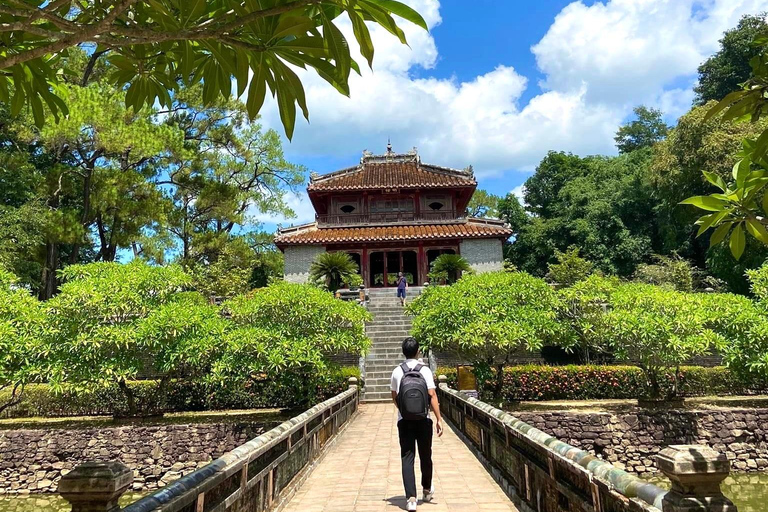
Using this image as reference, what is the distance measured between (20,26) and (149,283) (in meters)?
10.1

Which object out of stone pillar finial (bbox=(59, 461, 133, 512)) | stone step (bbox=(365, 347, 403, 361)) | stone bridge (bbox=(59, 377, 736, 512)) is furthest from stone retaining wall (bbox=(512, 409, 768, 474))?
stone pillar finial (bbox=(59, 461, 133, 512))

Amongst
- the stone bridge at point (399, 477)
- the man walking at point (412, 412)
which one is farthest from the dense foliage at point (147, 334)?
the man walking at point (412, 412)

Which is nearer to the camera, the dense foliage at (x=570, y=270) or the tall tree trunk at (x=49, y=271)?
the tall tree trunk at (x=49, y=271)

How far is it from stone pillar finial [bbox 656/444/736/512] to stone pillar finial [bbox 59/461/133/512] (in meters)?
2.35

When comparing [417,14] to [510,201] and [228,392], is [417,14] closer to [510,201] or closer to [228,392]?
[228,392]

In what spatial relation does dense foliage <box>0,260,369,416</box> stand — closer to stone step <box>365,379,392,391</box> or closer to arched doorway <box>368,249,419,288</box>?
stone step <box>365,379,392,391</box>

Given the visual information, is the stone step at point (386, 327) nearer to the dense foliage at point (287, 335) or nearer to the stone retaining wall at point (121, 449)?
the dense foliage at point (287, 335)

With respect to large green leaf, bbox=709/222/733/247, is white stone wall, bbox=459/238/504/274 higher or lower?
higher

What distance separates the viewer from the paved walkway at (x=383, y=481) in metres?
4.68

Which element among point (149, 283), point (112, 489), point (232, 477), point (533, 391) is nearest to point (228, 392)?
point (149, 283)

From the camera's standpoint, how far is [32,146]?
18.7 meters

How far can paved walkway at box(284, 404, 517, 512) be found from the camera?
184 inches

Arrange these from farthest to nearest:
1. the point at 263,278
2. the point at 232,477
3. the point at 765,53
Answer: the point at 263,278, the point at 232,477, the point at 765,53

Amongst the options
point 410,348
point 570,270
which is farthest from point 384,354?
point 410,348
